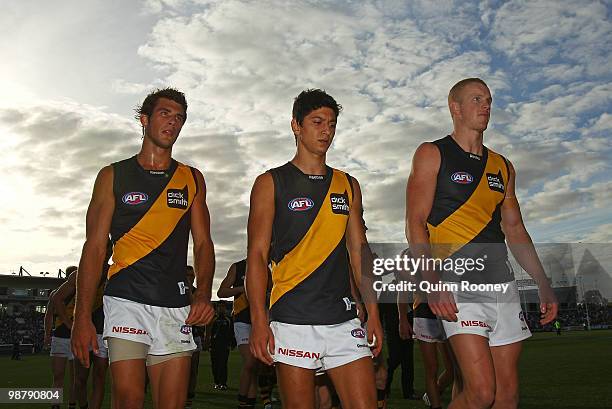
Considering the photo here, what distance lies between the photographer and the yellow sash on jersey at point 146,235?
5.11m

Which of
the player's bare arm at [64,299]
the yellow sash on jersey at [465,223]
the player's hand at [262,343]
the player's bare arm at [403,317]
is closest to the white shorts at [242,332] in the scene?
the player's bare arm at [64,299]

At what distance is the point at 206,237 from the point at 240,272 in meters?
5.65

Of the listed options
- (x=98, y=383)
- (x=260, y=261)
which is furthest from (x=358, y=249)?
(x=98, y=383)

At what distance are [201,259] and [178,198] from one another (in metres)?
0.55

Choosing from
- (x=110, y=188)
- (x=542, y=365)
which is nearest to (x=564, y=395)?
(x=542, y=365)

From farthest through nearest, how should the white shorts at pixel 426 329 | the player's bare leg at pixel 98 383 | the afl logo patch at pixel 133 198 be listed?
the player's bare leg at pixel 98 383, the white shorts at pixel 426 329, the afl logo patch at pixel 133 198

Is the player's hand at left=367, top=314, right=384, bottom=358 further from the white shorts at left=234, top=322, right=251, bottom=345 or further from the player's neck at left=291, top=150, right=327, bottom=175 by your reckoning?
the white shorts at left=234, top=322, right=251, bottom=345

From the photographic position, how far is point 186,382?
4980mm

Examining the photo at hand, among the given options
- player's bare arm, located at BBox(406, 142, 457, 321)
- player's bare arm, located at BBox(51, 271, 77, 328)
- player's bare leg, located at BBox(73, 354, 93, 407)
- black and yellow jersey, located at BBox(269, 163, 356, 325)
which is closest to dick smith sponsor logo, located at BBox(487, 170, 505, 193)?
player's bare arm, located at BBox(406, 142, 457, 321)

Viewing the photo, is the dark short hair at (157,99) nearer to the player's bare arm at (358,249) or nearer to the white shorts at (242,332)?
the player's bare arm at (358,249)

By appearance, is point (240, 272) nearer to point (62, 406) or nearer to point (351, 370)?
point (62, 406)

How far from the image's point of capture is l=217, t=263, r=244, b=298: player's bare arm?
33.2 feet

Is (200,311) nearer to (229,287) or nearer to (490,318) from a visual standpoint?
(490,318)

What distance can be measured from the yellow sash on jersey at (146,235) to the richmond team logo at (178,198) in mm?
32
